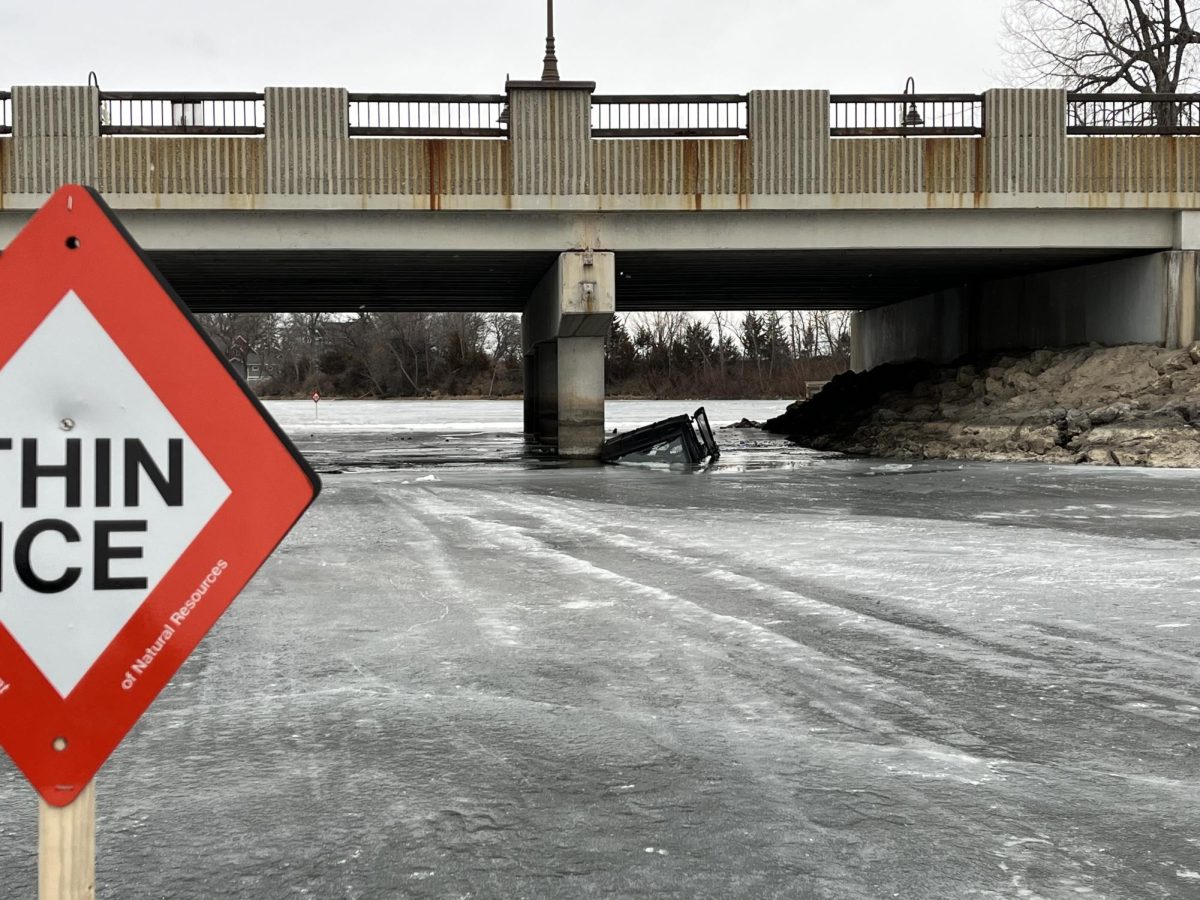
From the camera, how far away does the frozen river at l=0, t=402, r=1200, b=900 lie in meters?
3.94

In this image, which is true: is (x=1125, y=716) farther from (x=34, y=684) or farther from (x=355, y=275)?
(x=355, y=275)

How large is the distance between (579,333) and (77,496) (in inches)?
969

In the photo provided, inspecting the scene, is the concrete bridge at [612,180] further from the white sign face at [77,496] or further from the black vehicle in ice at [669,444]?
the white sign face at [77,496]

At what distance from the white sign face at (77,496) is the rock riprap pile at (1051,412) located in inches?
878

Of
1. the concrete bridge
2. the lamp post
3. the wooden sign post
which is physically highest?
the lamp post

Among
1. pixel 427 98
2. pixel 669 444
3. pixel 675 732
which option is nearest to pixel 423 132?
pixel 427 98

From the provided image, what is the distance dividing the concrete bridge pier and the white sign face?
73.8ft

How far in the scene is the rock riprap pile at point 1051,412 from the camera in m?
23.2

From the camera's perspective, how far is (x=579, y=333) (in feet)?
88.2

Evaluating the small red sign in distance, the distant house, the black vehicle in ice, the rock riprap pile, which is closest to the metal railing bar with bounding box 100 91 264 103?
the black vehicle in ice

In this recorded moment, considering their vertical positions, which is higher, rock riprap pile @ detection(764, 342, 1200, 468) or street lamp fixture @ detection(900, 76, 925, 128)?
street lamp fixture @ detection(900, 76, 925, 128)

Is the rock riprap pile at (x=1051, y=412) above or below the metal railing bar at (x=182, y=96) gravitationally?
below

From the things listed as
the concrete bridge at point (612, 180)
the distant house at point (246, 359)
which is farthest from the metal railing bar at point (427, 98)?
the distant house at point (246, 359)

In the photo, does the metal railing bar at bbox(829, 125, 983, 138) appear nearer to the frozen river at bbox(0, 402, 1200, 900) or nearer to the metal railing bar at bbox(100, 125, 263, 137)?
the metal railing bar at bbox(100, 125, 263, 137)
